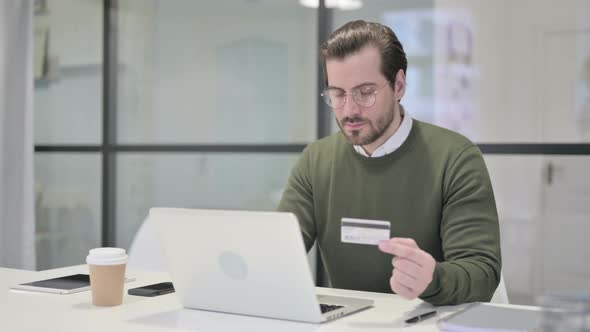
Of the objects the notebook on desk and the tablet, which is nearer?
the notebook on desk

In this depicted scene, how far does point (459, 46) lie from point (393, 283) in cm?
169

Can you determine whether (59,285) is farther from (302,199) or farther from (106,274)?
(302,199)

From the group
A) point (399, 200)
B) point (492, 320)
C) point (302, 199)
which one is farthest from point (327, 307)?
point (302, 199)

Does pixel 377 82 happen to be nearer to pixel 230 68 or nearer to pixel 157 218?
pixel 157 218

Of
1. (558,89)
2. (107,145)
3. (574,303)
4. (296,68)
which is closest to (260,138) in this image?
(296,68)

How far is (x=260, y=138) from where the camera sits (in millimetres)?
3406

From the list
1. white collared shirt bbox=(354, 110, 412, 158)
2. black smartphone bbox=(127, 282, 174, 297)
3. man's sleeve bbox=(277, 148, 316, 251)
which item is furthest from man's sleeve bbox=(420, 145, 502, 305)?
black smartphone bbox=(127, 282, 174, 297)

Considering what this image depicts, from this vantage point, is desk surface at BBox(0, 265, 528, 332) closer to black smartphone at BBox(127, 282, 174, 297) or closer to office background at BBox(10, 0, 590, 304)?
black smartphone at BBox(127, 282, 174, 297)

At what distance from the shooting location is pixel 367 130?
2020mm

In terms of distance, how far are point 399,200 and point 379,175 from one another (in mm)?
99

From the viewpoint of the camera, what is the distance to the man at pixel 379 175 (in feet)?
6.35

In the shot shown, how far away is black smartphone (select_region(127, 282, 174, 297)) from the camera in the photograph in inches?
67.0

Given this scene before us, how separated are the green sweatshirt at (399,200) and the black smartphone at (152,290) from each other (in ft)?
1.60

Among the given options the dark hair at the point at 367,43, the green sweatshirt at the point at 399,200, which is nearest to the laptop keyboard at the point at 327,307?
the green sweatshirt at the point at 399,200
